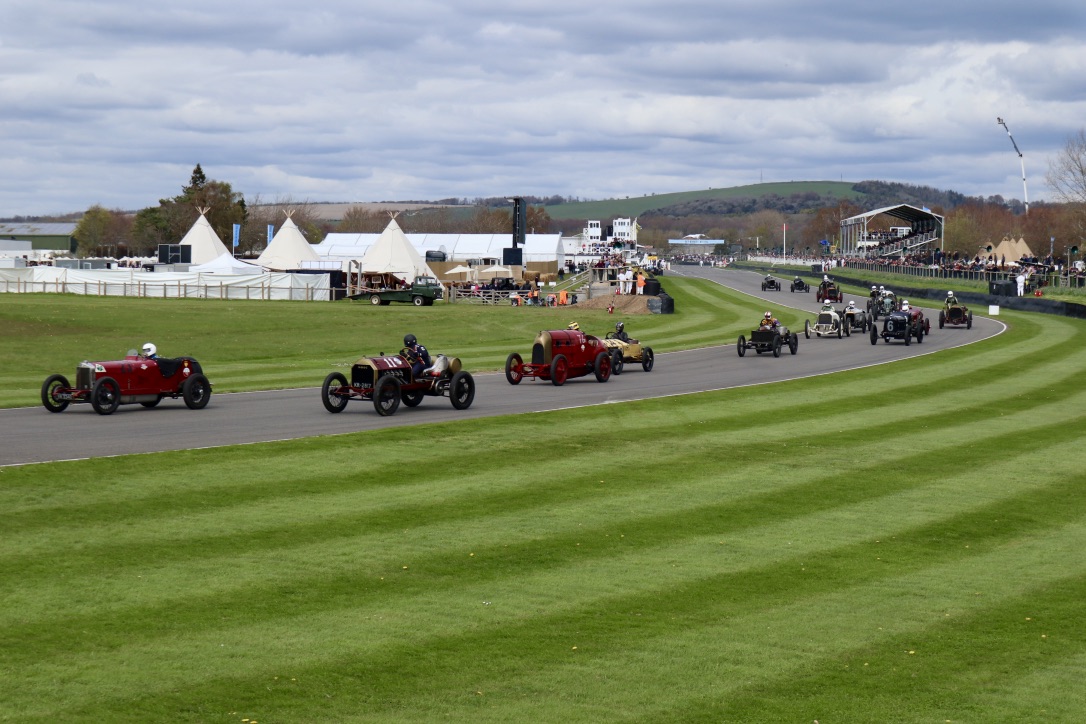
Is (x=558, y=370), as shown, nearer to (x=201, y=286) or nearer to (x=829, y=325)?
(x=829, y=325)

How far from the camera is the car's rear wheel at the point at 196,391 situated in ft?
81.9

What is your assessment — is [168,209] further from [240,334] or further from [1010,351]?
[1010,351]

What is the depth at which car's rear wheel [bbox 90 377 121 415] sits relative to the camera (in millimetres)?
23766

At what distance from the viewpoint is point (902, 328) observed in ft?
161

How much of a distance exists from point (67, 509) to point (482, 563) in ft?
17.8

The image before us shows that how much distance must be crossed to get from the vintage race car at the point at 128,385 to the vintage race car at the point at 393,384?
272 cm

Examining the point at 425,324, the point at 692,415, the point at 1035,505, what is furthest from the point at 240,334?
the point at 1035,505

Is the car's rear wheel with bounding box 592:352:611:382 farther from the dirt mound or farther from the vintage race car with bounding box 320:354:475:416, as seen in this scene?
the dirt mound

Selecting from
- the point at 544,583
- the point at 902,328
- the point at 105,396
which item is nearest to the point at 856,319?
the point at 902,328

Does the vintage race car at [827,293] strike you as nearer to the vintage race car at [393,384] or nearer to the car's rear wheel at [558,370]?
the car's rear wheel at [558,370]

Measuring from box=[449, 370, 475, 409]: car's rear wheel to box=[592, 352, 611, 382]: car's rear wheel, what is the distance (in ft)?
25.7

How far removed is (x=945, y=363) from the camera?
4072 cm

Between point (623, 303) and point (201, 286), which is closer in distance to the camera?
point (623, 303)

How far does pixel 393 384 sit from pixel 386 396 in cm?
35
